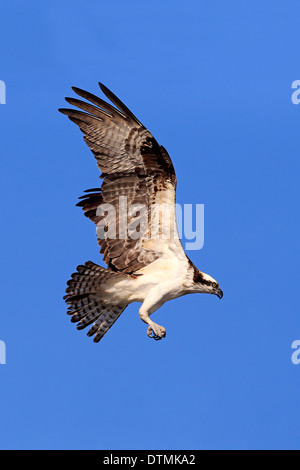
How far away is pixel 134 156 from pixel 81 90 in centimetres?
126

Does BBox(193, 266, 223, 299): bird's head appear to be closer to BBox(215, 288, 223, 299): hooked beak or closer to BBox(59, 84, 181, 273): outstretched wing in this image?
BBox(215, 288, 223, 299): hooked beak

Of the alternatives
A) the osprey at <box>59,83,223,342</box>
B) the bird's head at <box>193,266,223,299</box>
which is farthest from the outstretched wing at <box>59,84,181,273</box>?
the bird's head at <box>193,266,223,299</box>

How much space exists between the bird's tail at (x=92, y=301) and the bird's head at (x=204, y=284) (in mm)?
1157

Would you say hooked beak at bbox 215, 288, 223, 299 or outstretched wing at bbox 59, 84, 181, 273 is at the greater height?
outstretched wing at bbox 59, 84, 181, 273

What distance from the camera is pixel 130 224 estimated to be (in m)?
20.2

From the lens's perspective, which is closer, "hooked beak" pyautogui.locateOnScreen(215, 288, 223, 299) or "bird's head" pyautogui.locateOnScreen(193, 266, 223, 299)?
"bird's head" pyautogui.locateOnScreen(193, 266, 223, 299)

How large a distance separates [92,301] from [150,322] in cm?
120

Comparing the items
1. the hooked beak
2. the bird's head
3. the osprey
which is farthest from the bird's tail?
the hooked beak

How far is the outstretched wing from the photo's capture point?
787 inches

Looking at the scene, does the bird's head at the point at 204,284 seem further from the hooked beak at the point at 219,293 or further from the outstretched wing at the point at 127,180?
the outstretched wing at the point at 127,180

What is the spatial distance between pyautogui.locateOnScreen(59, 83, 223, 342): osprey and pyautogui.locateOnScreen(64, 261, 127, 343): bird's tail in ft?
0.05

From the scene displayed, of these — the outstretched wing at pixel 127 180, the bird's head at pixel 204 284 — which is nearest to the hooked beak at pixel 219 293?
the bird's head at pixel 204 284

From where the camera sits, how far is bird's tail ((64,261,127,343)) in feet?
65.9
